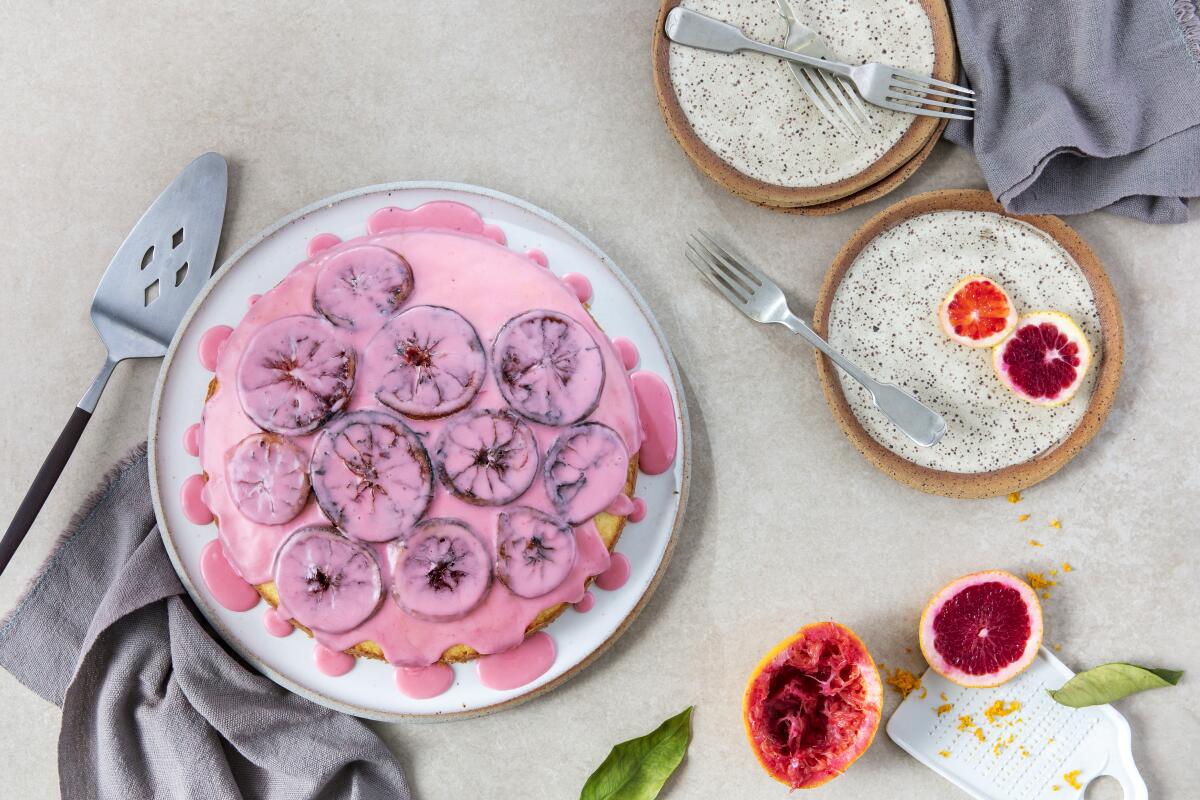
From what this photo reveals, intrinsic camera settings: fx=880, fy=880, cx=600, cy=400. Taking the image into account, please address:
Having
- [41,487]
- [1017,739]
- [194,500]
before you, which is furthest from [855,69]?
[41,487]

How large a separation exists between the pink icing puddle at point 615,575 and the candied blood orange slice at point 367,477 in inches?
21.4

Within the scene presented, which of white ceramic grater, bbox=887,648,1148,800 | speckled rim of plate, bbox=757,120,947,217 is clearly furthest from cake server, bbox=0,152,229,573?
white ceramic grater, bbox=887,648,1148,800

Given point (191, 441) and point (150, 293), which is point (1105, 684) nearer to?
point (191, 441)

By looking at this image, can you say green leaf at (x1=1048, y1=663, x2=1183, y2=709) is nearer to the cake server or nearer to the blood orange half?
the blood orange half

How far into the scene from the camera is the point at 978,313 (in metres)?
2.16

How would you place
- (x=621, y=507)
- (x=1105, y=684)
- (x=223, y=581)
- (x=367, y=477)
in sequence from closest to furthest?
(x=367, y=477)
(x=621, y=507)
(x=223, y=581)
(x=1105, y=684)

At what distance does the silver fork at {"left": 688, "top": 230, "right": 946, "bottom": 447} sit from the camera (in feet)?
7.04

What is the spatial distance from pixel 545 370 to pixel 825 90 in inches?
42.0

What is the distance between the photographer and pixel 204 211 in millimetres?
2236

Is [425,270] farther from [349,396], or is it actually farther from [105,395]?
[105,395]

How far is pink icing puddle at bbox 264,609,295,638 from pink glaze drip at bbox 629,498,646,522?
0.84 meters

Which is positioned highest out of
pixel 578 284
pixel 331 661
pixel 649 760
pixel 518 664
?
pixel 578 284

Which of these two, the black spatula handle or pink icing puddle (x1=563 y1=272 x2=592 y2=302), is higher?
pink icing puddle (x1=563 y1=272 x2=592 y2=302)

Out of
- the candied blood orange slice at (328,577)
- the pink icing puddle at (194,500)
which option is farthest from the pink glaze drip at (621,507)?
the pink icing puddle at (194,500)
